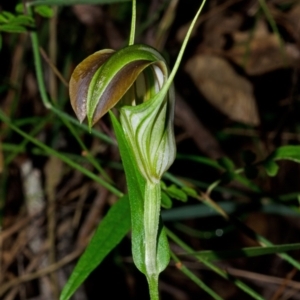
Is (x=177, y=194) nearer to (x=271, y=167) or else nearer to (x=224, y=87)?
(x=271, y=167)

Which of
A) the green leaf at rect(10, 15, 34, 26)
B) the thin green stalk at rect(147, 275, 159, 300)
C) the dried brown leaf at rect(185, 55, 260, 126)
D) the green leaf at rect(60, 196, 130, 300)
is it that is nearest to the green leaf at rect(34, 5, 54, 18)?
the green leaf at rect(10, 15, 34, 26)

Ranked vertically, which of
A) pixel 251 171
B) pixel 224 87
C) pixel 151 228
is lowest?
pixel 224 87

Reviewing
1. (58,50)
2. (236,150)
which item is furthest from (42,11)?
(236,150)

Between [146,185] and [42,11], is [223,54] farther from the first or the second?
[146,185]

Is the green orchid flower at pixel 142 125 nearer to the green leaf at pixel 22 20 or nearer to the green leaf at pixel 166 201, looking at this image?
the green leaf at pixel 166 201

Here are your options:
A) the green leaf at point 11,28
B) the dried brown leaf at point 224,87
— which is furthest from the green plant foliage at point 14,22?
the dried brown leaf at point 224,87

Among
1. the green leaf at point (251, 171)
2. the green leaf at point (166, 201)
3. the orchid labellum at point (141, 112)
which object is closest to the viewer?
→ the orchid labellum at point (141, 112)

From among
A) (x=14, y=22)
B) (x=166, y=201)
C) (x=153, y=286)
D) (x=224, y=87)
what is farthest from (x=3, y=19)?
(x=224, y=87)

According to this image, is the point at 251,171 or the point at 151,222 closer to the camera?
the point at 151,222

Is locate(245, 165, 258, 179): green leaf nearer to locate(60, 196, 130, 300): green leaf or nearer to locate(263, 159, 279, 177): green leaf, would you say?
locate(263, 159, 279, 177): green leaf
